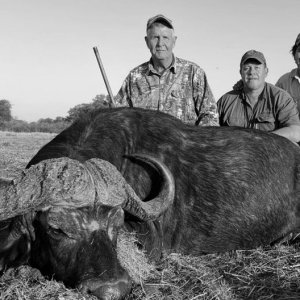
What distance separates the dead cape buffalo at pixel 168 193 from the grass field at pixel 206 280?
0.12 metres

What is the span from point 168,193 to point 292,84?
5.06 m

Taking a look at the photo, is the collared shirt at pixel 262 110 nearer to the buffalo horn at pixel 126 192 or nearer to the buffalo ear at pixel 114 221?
the buffalo horn at pixel 126 192

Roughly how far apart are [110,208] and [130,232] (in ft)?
2.42

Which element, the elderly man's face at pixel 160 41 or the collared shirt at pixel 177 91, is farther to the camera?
the collared shirt at pixel 177 91

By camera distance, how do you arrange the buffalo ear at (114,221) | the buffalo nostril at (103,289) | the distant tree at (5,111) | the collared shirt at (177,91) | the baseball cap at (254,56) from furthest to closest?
1. the distant tree at (5,111)
2. the baseball cap at (254,56)
3. the collared shirt at (177,91)
4. the buffalo ear at (114,221)
5. the buffalo nostril at (103,289)

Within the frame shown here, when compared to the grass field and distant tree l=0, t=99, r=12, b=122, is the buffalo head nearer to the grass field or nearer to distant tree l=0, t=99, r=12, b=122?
the grass field

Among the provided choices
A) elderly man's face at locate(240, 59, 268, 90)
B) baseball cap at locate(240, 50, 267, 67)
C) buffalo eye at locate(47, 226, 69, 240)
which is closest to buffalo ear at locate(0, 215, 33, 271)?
buffalo eye at locate(47, 226, 69, 240)

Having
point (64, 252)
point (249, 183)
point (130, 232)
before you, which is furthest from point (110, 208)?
point (249, 183)

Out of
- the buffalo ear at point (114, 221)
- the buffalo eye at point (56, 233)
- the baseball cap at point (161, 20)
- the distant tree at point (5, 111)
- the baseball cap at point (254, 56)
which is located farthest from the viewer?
the distant tree at point (5, 111)

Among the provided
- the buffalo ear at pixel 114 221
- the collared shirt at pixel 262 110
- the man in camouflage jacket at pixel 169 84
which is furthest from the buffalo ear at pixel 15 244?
the collared shirt at pixel 262 110

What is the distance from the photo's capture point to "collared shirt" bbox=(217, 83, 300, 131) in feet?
21.0

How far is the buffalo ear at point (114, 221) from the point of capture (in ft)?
10.1

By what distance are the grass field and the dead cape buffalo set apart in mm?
118

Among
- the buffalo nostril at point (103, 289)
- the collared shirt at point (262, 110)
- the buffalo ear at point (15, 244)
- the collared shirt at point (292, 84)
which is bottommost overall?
the buffalo nostril at point (103, 289)
